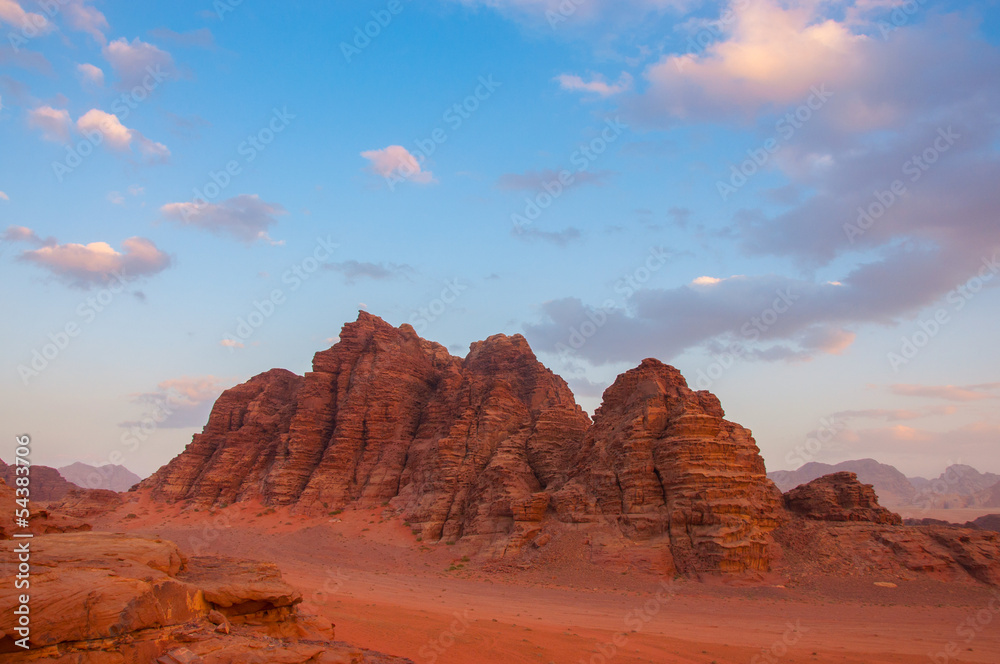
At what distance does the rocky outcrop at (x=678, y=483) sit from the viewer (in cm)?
3222

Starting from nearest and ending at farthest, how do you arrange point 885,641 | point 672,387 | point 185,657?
point 185,657 < point 885,641 < point 672,387

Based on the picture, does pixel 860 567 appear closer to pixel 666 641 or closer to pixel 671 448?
pixel 671 448

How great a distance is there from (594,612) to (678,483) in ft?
40.4

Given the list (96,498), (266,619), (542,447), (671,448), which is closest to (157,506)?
(96,498)

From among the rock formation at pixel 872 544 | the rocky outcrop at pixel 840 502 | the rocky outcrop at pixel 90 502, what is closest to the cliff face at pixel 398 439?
the rocky outcrop at pixel 90 502

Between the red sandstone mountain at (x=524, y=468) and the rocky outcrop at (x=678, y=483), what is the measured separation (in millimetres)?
101

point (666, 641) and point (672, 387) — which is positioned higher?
point (672, 387)

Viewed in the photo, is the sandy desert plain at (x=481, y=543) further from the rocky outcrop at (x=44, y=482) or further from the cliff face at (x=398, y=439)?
the rocky outcrop at (x=44, y=482)

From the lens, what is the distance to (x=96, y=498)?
56.2m

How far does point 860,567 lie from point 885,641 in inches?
550

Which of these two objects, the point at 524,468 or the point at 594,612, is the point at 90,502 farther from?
the point at 594,612

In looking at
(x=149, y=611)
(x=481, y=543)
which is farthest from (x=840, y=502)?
(x=149, y=611)

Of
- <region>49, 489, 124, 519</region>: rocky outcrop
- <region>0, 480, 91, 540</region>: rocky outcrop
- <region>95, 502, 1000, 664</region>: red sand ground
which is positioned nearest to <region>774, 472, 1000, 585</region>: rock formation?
<region>95, 502, 1000, 664</region>: red sand ground

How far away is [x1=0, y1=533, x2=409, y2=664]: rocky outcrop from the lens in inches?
294
